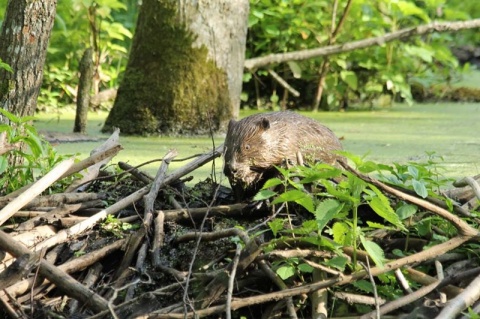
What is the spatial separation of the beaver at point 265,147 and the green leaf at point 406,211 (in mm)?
465

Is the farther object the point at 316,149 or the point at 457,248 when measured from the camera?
the point at 316,149

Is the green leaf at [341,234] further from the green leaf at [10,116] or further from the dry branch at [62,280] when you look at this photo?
the green leaf at [10,116]

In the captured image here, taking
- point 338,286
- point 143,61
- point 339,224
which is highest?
point 143,61

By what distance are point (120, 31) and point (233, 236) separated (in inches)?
236

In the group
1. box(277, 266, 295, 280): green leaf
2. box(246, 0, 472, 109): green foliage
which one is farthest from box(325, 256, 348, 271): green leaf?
box(246, 0, 472, 109): green foliage

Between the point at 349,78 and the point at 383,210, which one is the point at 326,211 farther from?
the point at 349,78

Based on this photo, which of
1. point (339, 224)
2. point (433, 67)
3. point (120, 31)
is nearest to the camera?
point (339, 224)

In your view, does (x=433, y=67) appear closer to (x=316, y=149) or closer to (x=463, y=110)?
(x=463, y=110)

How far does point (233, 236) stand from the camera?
2746 mm

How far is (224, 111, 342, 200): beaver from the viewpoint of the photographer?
125 inches

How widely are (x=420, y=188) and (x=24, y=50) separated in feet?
6.39

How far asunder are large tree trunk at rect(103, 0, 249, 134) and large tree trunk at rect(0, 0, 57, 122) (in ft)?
7.85

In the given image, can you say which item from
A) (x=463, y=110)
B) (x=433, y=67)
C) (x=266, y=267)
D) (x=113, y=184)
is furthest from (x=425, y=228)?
(x=433, y=67)

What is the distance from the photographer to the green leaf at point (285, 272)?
8.14 feet
